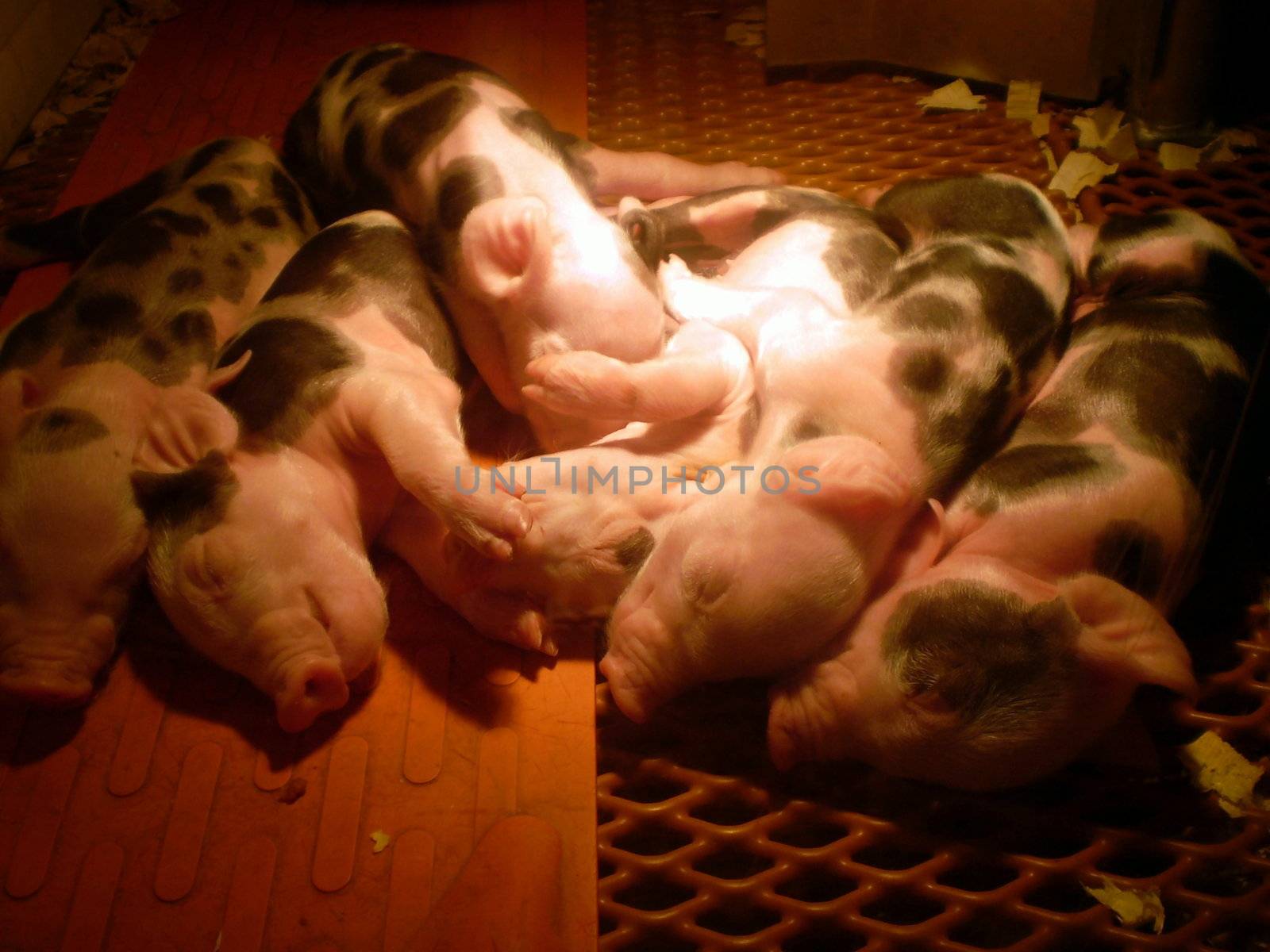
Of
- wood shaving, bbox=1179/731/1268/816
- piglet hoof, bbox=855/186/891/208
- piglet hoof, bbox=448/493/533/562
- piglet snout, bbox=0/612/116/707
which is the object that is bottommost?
wood shaving, bbox=1179/731/1268/816

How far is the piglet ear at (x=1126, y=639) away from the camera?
64.5 inches

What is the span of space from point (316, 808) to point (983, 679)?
1234 mm

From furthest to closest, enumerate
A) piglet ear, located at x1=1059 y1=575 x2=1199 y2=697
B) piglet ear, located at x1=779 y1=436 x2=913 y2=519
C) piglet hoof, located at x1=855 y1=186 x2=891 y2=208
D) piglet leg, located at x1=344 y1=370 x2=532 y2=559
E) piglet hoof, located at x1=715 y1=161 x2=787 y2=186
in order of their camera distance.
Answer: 1. piglet hoof, located at x1=715 y1=161 x2=787 y2=186
2. piglet hoof, located at x1=855 y1=186 x2=891 y2=208
3. piglet leg, located at x1=344 y1=370 x2=532 y2=559
4. piglet ear, located at x1=779 y1=436 x2=913 y2=519
5. piglet ear, located at x1=1059 y1=575 x2=1199 y2=697

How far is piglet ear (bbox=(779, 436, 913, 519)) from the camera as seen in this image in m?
1.77

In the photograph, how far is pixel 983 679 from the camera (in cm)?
165

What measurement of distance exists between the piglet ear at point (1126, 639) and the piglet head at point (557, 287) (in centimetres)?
102

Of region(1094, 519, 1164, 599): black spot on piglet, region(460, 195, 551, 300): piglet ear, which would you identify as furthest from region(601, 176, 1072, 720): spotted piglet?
region(460, 195, 551, 300): piglet ear

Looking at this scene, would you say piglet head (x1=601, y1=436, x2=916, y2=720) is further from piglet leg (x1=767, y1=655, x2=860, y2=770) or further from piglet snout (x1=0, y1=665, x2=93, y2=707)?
piglet snout (x1=0, y1=665, x2=93, y2=707)

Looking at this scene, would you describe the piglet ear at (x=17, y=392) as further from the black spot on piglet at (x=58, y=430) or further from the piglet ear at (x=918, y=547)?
the piglet ear at (x=918, y=547)

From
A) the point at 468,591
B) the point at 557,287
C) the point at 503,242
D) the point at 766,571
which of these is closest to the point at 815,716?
the point at 766,571

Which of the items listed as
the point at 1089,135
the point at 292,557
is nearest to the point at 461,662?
the point at 292,557

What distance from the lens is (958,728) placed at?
166cm

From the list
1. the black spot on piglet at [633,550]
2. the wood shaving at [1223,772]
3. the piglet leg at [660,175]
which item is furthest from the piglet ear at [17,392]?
the wood shaving at [1223,772]

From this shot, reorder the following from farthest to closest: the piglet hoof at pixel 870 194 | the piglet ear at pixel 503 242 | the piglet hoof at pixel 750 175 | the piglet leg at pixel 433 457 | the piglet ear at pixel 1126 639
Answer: the piglet hoof at pixel 750 175, the piglet hoof at pixel 870 194, the piglet ear at pixel 503 242, the piglet leg at pixel 433 457, the piglet ear at pixel 1126 639
